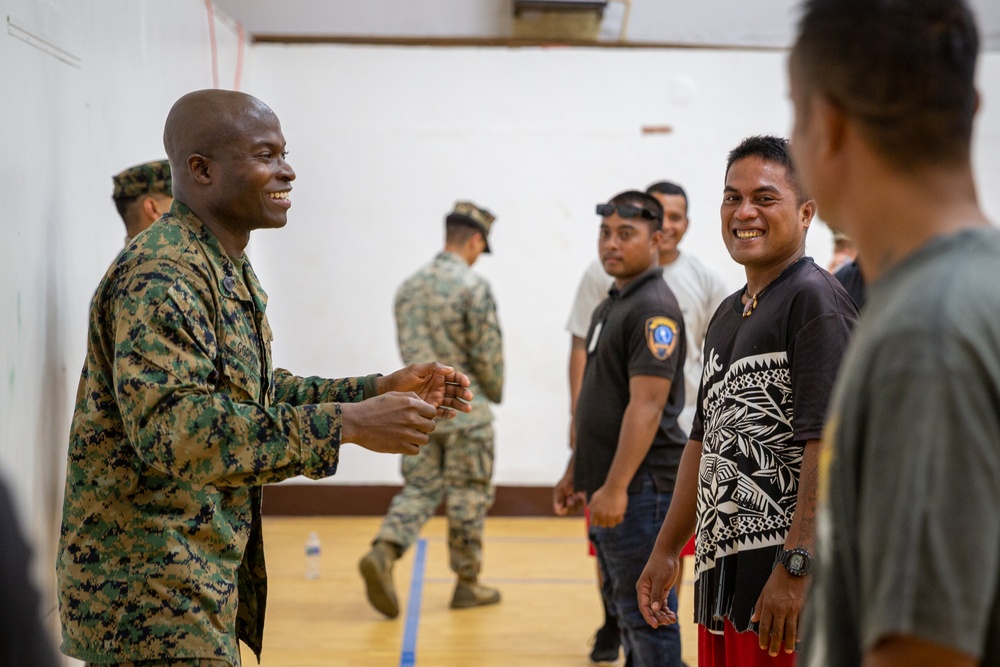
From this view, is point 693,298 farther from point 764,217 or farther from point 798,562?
point 798,562

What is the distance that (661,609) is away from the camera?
220 centimetres

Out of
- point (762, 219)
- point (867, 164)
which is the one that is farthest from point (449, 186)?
point (867, 164)

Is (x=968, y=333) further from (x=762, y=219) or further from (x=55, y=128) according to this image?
(x=55, y=128)

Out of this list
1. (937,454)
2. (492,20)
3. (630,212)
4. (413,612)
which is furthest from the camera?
(492,20)

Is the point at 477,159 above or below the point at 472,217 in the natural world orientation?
above

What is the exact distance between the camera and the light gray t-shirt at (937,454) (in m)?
0.81

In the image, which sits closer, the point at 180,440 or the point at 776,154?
the point at 180,440

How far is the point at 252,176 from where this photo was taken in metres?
1.96

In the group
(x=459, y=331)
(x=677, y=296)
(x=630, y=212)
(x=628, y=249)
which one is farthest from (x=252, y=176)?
(x=459, y=331)

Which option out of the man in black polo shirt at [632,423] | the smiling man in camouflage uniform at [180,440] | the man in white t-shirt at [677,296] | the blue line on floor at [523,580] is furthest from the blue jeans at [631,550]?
the blue line on floor at [523,580]

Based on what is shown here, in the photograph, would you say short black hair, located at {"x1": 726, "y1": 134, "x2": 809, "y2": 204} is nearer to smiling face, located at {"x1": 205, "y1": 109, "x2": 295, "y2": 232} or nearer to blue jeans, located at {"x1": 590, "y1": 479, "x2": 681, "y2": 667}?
smiling face, located at {"x1": 205, "y1": 109, "x2": 295, "y2": 232}

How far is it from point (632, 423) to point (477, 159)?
153 inches

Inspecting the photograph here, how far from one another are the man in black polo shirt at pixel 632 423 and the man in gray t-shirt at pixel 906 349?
6.45 feet

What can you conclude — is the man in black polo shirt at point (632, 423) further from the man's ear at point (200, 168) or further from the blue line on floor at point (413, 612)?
the man's ear at point (200, 168)
